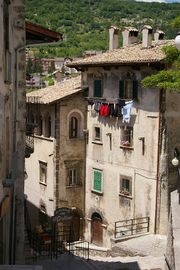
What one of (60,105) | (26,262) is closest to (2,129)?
(26,262)

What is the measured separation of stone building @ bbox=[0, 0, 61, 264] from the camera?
1401 centimetres

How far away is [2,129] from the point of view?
13500mm

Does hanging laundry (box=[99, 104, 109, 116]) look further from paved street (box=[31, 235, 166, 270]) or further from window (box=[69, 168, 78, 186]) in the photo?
paved street (box=[31, 235, 166, 270])

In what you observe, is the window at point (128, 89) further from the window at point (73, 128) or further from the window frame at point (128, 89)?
the window at point (73, 128)

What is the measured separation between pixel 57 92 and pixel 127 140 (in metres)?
6.26

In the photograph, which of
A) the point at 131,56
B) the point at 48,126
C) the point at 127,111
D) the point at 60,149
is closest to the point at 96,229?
the point at 60,149

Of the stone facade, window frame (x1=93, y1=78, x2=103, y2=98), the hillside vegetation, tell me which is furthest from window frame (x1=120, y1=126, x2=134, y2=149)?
the hillside vegetation

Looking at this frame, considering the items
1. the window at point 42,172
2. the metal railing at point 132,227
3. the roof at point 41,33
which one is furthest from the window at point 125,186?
the roof at point 41,33

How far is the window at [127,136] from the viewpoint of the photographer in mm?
28219

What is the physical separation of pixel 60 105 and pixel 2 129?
661 inches

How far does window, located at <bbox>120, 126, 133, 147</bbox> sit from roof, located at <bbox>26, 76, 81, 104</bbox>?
4.26 metres

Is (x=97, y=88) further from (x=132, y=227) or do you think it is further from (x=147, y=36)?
(x=132, y=227)

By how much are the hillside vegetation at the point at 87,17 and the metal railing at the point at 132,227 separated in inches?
4553

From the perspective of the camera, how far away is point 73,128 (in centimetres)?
3127
